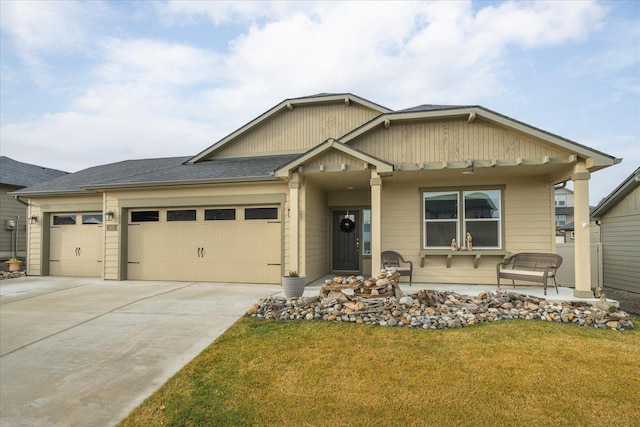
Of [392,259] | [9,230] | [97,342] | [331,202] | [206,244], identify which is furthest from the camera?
[9,230]

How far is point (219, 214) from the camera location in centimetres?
903

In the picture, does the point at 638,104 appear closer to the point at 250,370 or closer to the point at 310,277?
the point at 310,277

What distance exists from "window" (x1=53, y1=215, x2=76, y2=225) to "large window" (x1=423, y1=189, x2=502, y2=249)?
11062 mm

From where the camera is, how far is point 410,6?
8820mm

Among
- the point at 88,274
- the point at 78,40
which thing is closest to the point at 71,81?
the point at 78,40

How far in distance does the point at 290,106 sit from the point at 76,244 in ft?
27.3

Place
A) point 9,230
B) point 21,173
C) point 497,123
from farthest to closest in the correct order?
point 21,173, point 9,230, point 497,123

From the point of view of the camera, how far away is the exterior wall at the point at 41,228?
10555mm

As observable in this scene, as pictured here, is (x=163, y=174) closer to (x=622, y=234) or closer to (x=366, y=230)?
(x=366, y=230)

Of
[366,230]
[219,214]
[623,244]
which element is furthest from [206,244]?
[623,244]

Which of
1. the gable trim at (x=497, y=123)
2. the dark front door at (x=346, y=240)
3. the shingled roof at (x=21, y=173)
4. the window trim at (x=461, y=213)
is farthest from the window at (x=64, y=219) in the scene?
the window trim at (x=461, y=213)

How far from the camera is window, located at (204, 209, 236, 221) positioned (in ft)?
29.4

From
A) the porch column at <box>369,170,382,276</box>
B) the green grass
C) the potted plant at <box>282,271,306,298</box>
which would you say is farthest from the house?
the green grass

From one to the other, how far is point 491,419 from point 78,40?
12.6 metres
